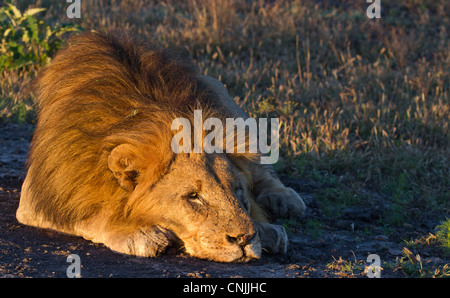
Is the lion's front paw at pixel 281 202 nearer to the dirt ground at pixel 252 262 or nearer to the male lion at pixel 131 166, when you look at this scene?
the dirt ground at pixel 252 262

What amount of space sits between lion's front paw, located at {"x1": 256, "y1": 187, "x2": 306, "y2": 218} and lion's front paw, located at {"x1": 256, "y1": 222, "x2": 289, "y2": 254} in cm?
93

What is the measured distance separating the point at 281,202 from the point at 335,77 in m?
3.83

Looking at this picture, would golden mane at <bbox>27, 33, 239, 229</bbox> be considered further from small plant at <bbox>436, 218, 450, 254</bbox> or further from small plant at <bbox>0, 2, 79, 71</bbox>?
small plant at <bbox>0, 2, 79, 71</bbox>

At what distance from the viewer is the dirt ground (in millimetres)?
3617

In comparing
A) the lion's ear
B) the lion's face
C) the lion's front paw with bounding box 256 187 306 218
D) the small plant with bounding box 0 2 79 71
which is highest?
the small plant with bounding box 0 2 79 71

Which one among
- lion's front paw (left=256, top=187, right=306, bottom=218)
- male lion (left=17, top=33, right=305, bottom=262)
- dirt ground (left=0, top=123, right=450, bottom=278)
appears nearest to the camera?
dirt ground (left=0, top=123, right=450, bottom=278)

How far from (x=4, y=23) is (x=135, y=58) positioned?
4.43 meters

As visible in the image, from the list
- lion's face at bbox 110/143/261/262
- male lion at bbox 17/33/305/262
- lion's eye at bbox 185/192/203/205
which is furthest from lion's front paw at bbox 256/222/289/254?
lion's eye at bbox 185/192/203/205

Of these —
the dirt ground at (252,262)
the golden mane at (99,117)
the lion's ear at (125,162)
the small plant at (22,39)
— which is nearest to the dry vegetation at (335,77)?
the small plant at (22,39)

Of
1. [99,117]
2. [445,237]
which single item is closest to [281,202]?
[445,237]

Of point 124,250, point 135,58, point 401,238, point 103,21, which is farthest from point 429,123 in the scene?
point 103,21

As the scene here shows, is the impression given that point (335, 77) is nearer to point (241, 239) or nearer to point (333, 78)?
point (333, 78)

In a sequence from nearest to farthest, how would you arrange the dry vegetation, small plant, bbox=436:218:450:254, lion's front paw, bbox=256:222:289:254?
1. lion's front paw, bbox=256:222:289:254
2. small plant, bbox=436:218:450:254
3. the dry vegetation

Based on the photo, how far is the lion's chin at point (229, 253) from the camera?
12.2 ft
